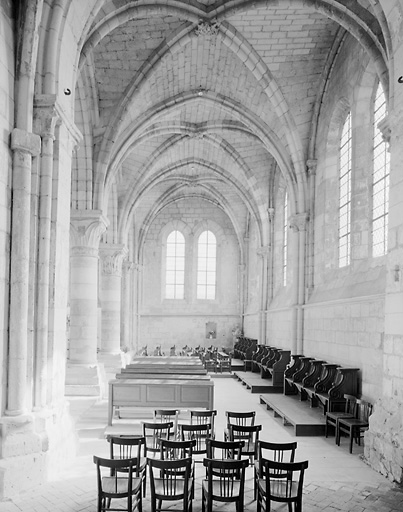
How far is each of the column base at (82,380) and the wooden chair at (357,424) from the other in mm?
6838

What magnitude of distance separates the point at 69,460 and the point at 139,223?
22697 mm

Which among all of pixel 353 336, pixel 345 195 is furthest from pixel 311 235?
pixel 353 336

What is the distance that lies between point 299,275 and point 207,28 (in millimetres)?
7462

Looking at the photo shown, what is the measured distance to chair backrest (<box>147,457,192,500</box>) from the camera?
5.84 metres

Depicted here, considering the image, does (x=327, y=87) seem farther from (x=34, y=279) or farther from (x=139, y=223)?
(x=139, y=223)

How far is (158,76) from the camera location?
16.4 meters

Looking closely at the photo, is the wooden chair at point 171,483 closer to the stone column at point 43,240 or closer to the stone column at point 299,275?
the stone column at point 43,240

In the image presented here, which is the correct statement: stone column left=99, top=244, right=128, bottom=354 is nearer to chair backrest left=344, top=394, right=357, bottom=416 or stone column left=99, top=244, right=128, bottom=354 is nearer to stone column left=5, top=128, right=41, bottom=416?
chair backrest left=344, top=394, right=357, bottom=416

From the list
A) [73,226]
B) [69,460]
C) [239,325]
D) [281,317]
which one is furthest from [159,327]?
[69,460]

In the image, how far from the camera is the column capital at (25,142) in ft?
26.0

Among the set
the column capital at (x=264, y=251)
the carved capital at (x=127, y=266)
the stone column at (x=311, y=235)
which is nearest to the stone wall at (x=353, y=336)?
the stone column at (x=311, y=235)

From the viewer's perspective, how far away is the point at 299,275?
57.1ft

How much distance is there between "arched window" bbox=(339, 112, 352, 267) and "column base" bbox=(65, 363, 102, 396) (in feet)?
23.4

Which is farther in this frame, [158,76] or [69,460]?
[158,76]
